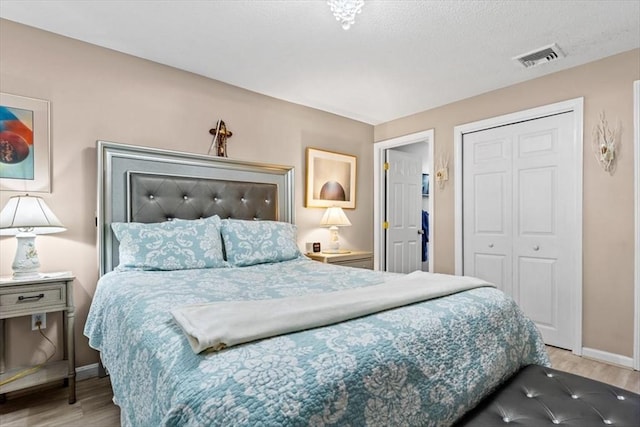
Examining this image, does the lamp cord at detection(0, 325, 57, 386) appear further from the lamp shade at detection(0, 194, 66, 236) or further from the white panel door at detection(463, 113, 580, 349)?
the white panel door at detection(463, 113, 580, 349)

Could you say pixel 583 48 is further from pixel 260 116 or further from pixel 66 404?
pixel 66 404

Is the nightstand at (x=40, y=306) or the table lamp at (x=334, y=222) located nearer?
the nightstand at (x=40, y=306)

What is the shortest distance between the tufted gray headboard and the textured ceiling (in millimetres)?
780

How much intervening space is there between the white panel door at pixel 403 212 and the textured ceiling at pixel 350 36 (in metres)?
1.48

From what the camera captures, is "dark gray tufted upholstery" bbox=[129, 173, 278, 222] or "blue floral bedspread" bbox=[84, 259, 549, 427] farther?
"dark gray tufted upholstery" bbox=[129, 173, 278, 222]

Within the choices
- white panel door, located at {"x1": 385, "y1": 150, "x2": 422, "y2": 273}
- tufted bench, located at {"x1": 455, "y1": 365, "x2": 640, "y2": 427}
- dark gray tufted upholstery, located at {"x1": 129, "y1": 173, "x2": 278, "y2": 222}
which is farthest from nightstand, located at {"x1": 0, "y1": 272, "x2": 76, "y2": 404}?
white panel door, located at {"x1": 385, "y1": 150, "x2": 422, "y2": 273}

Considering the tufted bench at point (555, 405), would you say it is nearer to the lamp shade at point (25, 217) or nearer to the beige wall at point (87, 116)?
the lamp shade at point (25, 217)

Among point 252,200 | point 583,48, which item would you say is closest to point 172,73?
point 252,200

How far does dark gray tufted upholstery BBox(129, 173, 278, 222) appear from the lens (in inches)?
98.3

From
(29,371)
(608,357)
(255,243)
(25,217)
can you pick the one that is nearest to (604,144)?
(608,357)

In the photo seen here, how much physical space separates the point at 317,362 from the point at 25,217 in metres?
2.05

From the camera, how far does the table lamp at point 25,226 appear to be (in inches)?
74.3

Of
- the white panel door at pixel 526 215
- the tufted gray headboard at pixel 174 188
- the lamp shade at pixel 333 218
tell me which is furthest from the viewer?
the lamp shade at pixel 333 218

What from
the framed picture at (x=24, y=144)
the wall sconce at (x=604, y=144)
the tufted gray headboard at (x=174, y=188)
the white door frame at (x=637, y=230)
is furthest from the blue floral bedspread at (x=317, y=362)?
the wall sconce at (x=604, y=144)
